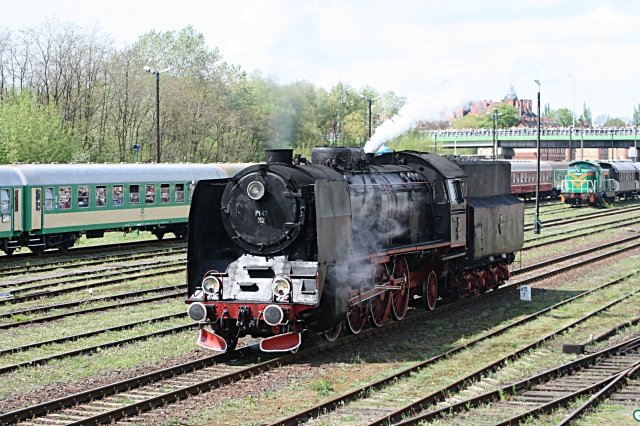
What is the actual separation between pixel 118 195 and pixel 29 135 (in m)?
14.4

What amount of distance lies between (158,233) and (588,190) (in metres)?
33.1

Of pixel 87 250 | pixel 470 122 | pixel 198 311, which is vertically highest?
pixel 470 122

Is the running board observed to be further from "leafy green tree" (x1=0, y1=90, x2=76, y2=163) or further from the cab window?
"leafy green tree" (x1=0, y1=90, x2=76, y2=163)

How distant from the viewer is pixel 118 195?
1328 inches

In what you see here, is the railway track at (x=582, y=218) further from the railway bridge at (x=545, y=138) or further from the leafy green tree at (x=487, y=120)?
the leafy green tree at (x=487, y=120)

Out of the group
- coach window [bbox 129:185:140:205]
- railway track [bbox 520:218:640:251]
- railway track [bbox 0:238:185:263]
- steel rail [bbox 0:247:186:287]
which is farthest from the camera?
railway track [bbox 520:218:640:251]

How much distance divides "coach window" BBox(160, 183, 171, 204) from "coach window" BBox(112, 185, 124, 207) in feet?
6.84

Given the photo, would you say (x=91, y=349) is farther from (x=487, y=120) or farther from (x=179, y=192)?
(x=487, y=120)

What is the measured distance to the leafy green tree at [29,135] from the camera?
149 feet

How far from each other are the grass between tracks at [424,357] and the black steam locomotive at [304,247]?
0.85 m

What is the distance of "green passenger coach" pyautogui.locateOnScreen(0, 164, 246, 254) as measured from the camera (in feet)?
97.2

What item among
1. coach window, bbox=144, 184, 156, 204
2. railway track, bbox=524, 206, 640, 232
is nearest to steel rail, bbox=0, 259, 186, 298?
coach window, bbox=144, 184, 156, 204

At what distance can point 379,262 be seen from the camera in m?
17.2

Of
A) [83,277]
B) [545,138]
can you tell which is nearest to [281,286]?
[83,277]
